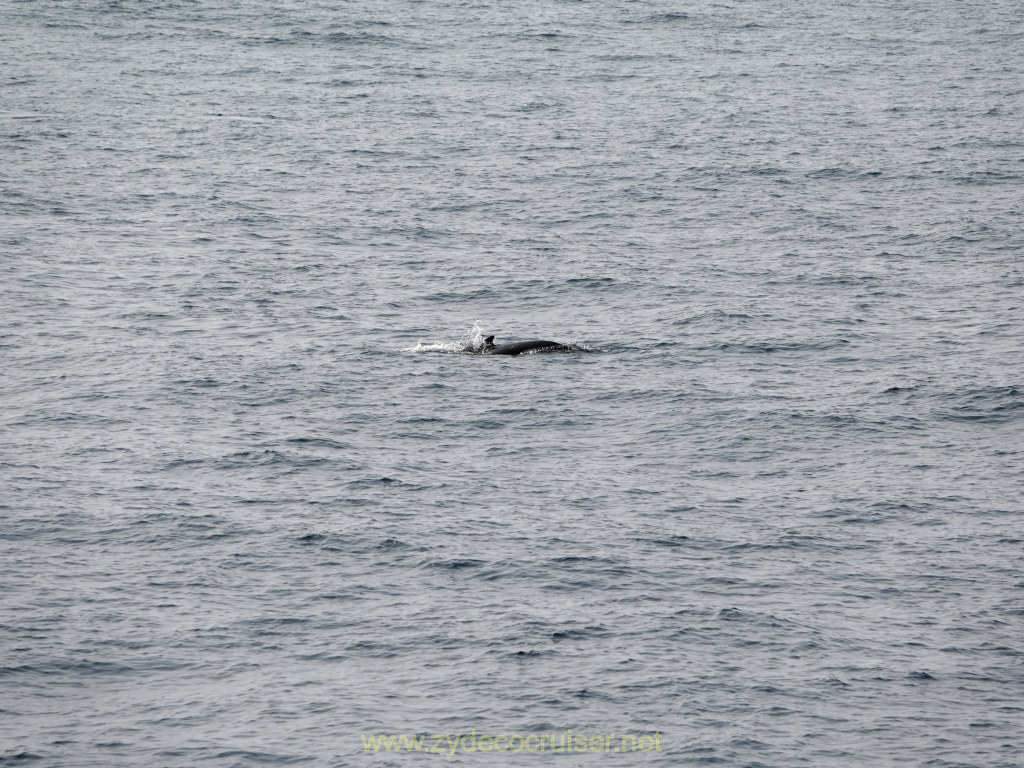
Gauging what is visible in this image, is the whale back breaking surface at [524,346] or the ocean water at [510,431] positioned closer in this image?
the ocean water at [510,431]

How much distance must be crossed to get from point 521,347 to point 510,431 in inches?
279

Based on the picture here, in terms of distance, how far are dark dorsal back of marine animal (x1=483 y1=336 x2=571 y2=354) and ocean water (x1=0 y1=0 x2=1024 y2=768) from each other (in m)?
0.61

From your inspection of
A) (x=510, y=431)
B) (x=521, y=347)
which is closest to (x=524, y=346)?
(x=521, y=347)

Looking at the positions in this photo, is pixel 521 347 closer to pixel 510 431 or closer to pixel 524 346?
pixel 524 346

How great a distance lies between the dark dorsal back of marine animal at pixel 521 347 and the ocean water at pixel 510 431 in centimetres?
61

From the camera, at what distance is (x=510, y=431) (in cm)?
4609

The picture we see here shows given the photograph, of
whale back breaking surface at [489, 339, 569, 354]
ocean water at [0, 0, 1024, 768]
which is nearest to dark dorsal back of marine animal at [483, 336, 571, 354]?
whale back breaking surface at [489, 339, 569, 354]

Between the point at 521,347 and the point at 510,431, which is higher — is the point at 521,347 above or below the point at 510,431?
above

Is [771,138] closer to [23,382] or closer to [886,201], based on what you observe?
[886,201]

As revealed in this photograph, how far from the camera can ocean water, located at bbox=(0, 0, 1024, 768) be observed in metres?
32.3

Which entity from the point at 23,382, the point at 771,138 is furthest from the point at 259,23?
the point at 23,382

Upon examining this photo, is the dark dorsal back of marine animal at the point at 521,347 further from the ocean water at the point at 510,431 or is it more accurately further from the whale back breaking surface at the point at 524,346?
the ocean water at the point at 510,431

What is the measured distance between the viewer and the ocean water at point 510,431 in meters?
32.3

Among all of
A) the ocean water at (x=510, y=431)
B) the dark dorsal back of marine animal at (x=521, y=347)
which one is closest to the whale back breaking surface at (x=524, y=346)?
the dark dorsal back of marine animal at (x=521, y=347)
